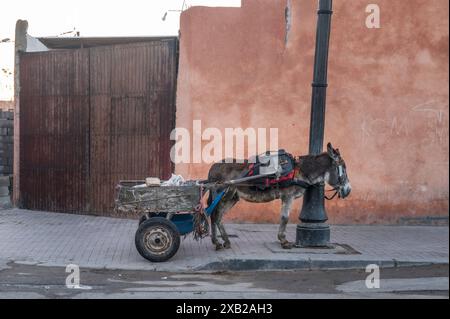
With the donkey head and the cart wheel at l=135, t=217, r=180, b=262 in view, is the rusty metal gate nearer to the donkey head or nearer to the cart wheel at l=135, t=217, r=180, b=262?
the cart wheel at l=135, t=217, r=180, b=262

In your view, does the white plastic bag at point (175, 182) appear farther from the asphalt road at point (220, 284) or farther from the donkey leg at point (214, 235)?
the asphalt road at point (220, 284)

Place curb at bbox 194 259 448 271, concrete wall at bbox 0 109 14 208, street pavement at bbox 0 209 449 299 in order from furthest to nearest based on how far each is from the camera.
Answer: concrete wall at bbox 0 109 14 208 → curb at bbox 194 259 448 271 → street pavement at bbox 0 209 449 299

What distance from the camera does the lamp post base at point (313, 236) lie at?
10328 mm

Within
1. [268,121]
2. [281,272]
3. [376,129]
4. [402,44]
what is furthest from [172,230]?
[402,44]

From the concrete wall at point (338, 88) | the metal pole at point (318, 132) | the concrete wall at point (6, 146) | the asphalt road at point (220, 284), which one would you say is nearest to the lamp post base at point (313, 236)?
the metal pole at point (318, 132)

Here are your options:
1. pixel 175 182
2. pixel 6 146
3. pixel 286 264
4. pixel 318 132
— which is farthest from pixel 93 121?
pixel 286 264

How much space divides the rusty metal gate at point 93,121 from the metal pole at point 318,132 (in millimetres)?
4363

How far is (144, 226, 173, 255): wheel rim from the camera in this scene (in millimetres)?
9516

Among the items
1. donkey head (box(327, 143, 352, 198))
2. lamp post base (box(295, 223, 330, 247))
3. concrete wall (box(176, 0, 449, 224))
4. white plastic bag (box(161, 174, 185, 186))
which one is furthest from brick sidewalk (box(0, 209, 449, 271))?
white plastic bag (box(161, 174, 185, 186))

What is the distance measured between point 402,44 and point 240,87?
3345 millimetres

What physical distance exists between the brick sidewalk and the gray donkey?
0.63m

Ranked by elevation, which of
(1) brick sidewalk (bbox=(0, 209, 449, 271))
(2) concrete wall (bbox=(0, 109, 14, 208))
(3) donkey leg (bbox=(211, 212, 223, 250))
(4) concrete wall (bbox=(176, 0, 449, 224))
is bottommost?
(1) brick sidewalk (bbox=(0, 209, 449, 271))

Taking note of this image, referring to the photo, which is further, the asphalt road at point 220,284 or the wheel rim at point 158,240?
→ the wheel rim at point 158,240
